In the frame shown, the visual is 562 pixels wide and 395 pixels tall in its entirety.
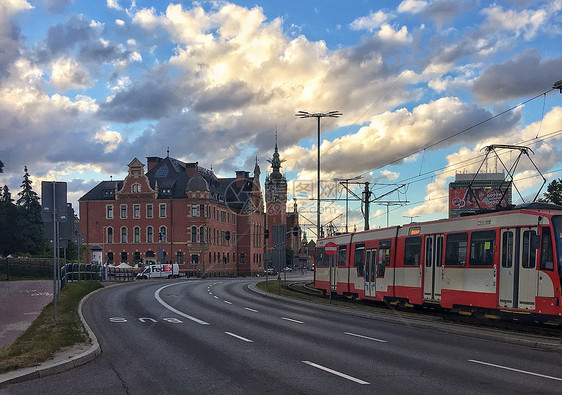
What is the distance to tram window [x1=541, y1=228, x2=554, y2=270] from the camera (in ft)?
55.1

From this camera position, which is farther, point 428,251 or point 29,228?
point 29,228

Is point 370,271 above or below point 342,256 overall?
below

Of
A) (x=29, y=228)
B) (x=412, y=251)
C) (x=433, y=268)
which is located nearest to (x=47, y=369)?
(x=433, y=268)

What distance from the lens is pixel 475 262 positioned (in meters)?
19.9

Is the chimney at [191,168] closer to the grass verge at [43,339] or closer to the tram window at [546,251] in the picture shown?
the grass verge at [43,339]

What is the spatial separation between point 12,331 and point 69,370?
20.2ft

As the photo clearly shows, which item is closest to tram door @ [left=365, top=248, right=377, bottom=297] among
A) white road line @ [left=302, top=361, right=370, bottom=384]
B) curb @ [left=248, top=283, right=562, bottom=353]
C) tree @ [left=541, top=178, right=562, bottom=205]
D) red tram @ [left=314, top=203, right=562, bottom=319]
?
red tram @ [left=314, top=203, right=562, bottom=319]

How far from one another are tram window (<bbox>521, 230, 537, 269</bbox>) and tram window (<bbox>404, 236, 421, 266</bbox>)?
634 centimetres

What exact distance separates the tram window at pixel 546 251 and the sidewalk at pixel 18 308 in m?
13.9

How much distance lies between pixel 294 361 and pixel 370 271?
56.6 ft

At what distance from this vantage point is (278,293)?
3662 cm

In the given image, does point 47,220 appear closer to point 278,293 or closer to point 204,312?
point 204,312

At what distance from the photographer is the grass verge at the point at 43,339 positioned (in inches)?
449

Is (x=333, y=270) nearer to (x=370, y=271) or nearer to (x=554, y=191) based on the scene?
(x=370, y=271)
